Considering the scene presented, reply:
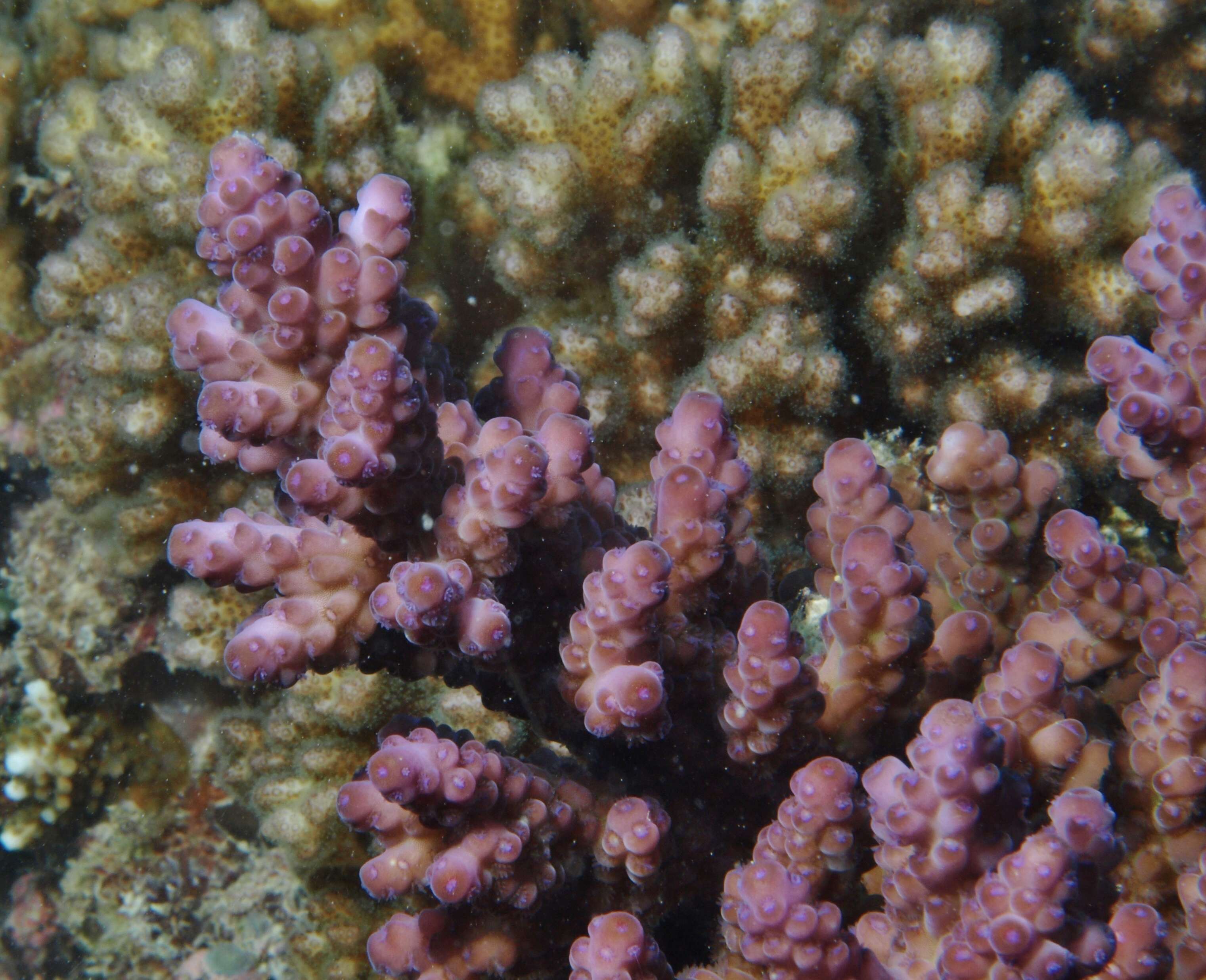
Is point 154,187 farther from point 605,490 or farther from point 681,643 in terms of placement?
point 681,643

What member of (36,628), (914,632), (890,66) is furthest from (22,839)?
(890,66)

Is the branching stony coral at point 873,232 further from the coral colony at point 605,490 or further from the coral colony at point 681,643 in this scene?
the coral colony at point 681,643

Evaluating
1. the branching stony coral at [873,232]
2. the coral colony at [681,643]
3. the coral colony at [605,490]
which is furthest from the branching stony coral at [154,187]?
the coral colony at [681,643]

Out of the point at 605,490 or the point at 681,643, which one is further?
the point at 605,490

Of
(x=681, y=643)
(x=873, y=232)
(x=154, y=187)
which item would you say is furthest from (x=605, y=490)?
(x=154, y=187)

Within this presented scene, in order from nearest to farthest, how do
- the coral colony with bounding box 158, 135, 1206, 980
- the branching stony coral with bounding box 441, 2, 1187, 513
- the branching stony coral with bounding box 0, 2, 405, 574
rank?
1. the coral colony with bounding box 158, 135, 1206, 980
2. the branching stony coral with bounding box 441, 2, 1187, 513
3. the branching stony coral with bounding box 0, 2, 405, 574

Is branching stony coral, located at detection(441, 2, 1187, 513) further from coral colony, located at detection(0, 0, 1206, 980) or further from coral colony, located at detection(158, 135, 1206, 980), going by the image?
coral colony, located at detection(158, 135, 1206, 980)

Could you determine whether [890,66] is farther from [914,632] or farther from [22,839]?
[22,839]

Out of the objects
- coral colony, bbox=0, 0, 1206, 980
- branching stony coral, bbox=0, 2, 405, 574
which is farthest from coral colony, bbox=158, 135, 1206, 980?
branching stony coral, bbox=0, 2, 405, 574
